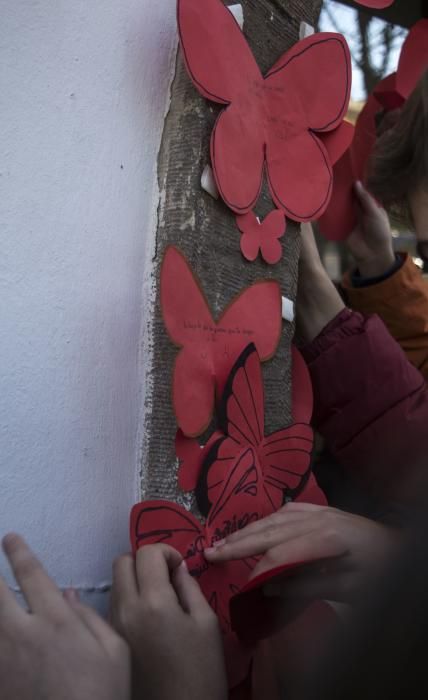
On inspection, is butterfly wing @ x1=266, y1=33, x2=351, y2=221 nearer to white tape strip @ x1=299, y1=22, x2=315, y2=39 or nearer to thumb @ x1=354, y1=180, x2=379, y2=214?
white tape strip @ x1=299, y1=22, x2=315, y2=39

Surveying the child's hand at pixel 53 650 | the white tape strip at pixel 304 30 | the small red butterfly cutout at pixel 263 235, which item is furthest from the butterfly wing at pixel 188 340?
the white tape strip at pixel 304 30

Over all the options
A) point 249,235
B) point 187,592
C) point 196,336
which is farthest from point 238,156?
point 187,592

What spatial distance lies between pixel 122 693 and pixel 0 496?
8.3 inches

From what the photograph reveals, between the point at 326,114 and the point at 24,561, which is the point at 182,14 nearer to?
the point at 326,114

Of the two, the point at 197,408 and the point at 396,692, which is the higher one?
the point at 197,408

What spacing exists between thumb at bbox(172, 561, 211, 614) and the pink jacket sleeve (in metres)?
0.36

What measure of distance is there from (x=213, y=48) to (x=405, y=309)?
53 centimetres

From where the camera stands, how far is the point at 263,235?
76 cm

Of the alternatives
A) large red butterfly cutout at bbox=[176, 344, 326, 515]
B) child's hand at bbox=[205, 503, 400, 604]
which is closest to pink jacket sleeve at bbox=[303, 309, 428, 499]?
large red butterfly cutout at bbox=[176, 344, 326, 515]

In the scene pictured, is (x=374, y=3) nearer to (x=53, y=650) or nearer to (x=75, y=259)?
(x=75, y=259)

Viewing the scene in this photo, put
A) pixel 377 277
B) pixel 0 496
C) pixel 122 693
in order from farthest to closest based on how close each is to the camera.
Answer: pixel 377 277 < pixel 0 496 < pixel 122 693

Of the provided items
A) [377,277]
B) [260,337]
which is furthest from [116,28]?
[377,277]

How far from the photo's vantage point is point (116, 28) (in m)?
0.68

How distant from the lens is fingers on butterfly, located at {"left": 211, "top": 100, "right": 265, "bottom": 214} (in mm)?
693
